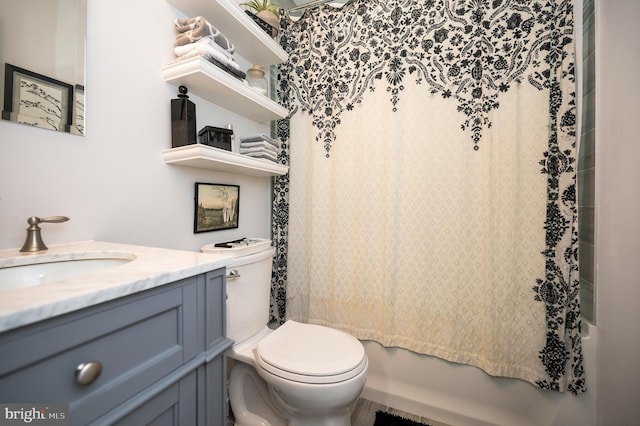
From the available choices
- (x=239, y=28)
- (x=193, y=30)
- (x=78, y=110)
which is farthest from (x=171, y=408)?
(x=239, y=28)

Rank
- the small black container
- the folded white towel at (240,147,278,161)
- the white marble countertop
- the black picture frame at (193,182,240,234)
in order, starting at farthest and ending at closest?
1. the folded white towel at (240,147,278,161)
2. the black picture frame at (193,182,240,234)
3. the small black container
4. the white marble countertop

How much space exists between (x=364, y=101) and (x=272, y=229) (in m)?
1.02

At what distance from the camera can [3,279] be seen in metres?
0.65

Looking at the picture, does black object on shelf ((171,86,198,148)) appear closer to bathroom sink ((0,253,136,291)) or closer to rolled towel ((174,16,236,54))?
rolled towel ((174,16,236,54))

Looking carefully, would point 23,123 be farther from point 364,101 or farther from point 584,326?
point 584,326

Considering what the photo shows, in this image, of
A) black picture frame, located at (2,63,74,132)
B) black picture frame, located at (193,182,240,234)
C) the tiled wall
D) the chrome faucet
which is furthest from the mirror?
the tiled wall

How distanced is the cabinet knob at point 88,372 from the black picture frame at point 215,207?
0.91 meters

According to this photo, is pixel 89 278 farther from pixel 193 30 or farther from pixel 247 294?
pixel 193 30

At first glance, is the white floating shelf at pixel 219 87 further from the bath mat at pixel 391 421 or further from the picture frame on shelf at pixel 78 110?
the bath mat at pixel 391 421

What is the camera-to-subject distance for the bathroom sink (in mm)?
665

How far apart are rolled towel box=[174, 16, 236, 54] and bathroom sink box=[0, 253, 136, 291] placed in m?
0.94

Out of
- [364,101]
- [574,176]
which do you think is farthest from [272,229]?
[574,176]

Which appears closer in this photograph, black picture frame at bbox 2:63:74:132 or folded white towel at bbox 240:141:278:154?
black picture frame at bbox 2:63:74:132

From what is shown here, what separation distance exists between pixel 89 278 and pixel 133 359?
0.59 feet
